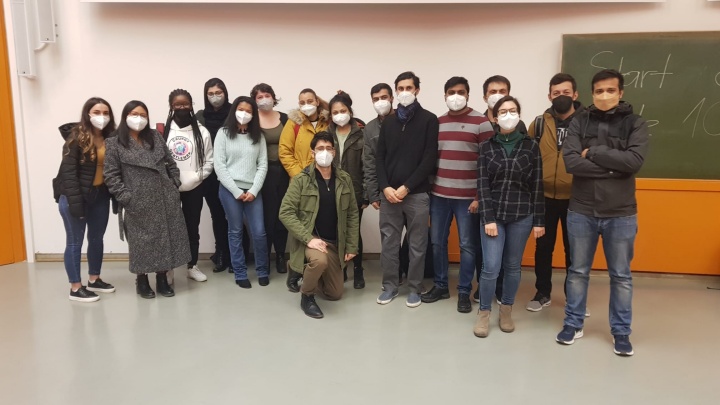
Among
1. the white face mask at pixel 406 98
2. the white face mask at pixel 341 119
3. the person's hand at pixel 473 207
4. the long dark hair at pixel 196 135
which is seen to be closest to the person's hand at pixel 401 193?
the person's hand at pixel 473 207

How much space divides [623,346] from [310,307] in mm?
1913

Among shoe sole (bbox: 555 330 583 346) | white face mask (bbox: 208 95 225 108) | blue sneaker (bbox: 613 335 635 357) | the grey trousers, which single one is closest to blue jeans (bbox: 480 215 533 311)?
shoe sole (bbox: 555 330 583 346)

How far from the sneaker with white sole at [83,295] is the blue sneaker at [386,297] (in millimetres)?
2093

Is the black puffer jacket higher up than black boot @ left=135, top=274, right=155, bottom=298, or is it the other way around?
the black puffer jacket

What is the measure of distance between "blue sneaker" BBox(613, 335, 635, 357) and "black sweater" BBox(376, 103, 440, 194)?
4.74 ft

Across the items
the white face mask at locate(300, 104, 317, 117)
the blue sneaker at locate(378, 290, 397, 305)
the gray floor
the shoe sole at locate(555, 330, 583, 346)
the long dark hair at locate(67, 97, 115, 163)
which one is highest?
the white face mask at locate(300, 104, 317, 117)

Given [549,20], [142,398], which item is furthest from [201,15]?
[142,398]

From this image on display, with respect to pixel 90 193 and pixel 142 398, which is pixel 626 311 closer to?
pixel 142 398

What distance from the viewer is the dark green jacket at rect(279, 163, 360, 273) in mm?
3176

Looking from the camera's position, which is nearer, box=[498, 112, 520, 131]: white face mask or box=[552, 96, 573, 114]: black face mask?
box=[498, 112, 520, 131]: white face mask

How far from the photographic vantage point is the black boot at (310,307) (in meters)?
3.16

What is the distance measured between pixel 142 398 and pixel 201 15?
11.0 feet

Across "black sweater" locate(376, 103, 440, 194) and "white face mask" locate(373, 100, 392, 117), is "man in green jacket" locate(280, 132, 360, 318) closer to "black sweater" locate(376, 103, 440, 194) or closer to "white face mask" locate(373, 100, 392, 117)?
"black sweater" locate(376, 103, 440, 194)

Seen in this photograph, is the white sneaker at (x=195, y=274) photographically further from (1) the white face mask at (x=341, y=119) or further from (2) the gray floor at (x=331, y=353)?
(1) the white face mask at (x=341, y=119)
